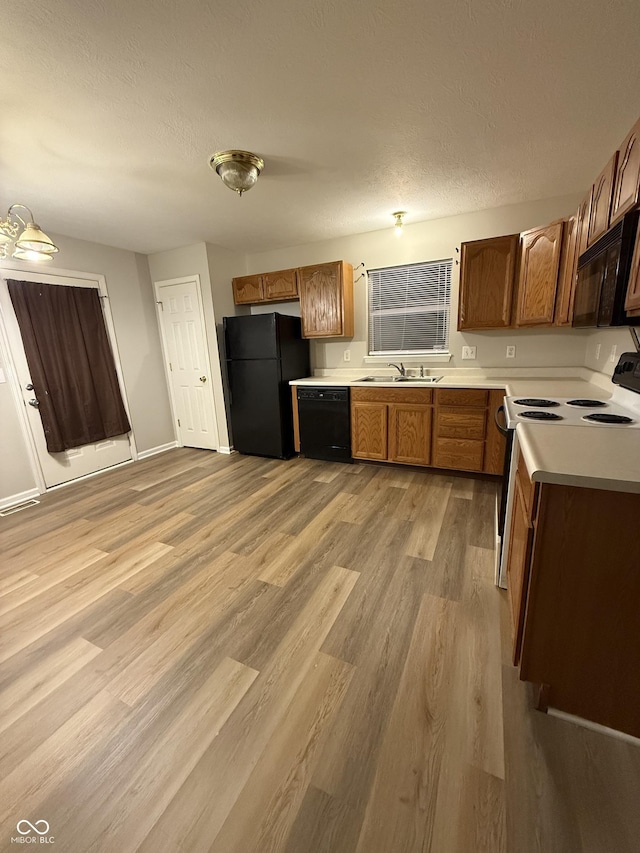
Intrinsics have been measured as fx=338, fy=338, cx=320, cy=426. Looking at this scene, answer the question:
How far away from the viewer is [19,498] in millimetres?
3145

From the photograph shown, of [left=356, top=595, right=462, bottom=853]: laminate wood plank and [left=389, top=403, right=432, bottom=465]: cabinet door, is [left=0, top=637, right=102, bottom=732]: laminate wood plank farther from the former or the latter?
[left=389, top=403, right=432, bottom=465]: cabinet door

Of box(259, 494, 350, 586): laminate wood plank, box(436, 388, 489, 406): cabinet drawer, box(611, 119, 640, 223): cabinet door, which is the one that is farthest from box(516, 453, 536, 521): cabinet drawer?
box(436, 388, 489, 406): cabinet drawer

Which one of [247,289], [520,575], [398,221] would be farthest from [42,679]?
[398,221]

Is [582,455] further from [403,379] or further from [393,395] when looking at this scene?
[403,379]

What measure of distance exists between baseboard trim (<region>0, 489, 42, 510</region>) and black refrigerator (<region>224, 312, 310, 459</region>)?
2026 mm

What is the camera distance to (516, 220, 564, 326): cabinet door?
2.49 m

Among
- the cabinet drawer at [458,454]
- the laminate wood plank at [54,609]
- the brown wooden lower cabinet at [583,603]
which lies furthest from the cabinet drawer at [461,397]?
the laminate wood plank at [54,609]

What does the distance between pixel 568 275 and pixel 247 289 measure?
315 cm

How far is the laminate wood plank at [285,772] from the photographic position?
0.91m

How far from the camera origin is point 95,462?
377 centimetres

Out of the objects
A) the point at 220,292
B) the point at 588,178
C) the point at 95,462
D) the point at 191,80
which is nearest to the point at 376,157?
the point at 191,80

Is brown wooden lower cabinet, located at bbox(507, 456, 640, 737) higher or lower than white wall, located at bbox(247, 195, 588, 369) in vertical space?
lower

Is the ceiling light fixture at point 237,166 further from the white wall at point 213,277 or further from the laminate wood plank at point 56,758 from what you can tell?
the laminate wood plank at point 56,758

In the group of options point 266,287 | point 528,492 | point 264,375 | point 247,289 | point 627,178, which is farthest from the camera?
point 247,289
